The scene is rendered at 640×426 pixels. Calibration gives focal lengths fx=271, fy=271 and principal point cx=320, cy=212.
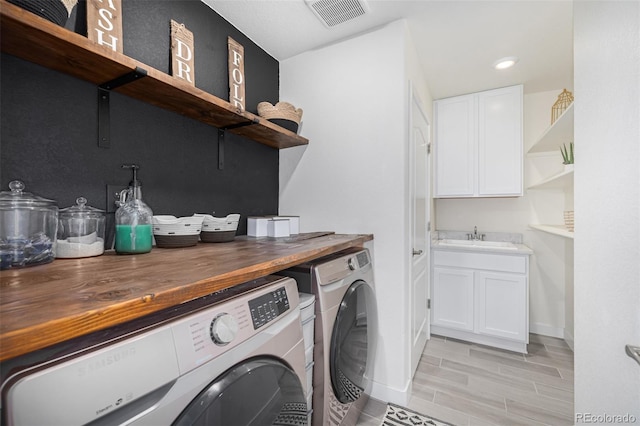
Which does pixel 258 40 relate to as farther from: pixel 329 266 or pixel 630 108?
pixel 630 108

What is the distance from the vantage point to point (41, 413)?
404 mm

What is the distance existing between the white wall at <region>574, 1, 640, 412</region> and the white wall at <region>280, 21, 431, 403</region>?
2.89 feet

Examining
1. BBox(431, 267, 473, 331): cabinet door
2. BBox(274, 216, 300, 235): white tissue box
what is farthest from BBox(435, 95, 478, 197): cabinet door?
BBox(274, 216, 300, 235): white tissue box

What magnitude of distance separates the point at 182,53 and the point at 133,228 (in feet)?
3.14

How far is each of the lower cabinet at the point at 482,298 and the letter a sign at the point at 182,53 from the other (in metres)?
2.57

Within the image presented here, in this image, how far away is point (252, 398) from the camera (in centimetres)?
70

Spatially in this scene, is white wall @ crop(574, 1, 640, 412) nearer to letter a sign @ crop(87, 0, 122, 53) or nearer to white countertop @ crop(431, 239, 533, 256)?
white countertop @ crop(431, 239, 533, 256)

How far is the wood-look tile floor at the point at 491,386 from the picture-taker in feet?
5.41

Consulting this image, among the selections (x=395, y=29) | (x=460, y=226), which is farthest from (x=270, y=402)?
(x=460, y=226)

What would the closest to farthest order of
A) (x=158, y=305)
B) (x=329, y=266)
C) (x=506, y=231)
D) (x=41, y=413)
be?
1. (x=41, y=413)
2. (x=158, y=305)
3. (x=329, y=266)
4. (x=506, y=231)

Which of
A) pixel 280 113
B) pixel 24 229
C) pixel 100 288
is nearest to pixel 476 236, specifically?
pixel 280 113

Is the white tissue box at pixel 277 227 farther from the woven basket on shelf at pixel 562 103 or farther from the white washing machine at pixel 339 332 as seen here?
the woven basket on shelf at pixel 562 103

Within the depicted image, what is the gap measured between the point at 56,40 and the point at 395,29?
1.76 m

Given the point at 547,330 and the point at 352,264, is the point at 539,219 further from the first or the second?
the point at 352,264
